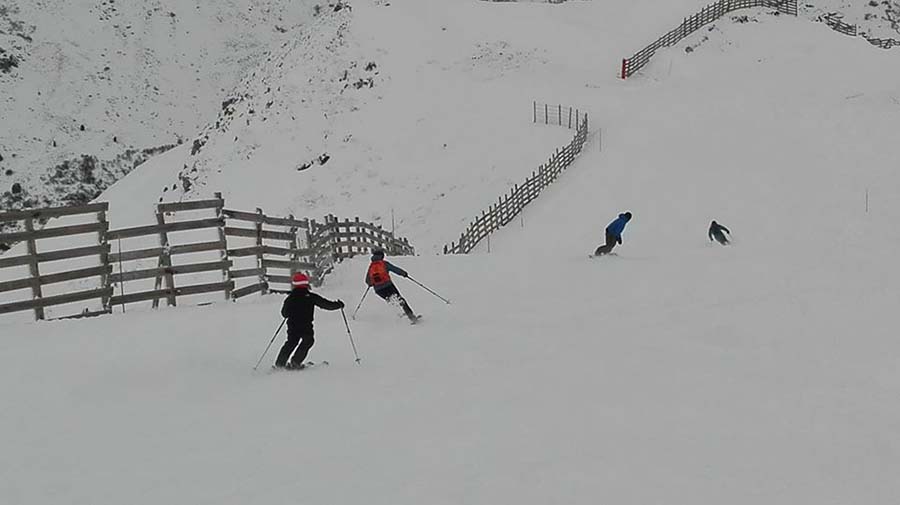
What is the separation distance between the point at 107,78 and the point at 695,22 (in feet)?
119

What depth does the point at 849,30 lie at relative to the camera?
151ft

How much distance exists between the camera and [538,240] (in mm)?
23547

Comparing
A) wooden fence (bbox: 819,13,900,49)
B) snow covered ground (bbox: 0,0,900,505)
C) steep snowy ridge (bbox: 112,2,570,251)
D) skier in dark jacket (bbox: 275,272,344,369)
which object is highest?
wooden fence (bbox: 819,13,900,49)

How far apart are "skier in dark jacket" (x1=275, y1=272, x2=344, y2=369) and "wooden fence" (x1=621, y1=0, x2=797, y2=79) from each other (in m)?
33.1

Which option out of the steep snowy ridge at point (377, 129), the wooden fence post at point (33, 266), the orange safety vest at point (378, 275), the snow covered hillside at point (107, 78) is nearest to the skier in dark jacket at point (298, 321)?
the orange safety vest at point (378, 275)

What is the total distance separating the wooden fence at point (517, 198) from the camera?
977 inches

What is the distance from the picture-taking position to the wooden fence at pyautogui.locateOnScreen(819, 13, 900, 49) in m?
42.9

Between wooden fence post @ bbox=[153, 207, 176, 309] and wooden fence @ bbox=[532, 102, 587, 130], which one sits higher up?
wooden fence @ bbox=[532, 102, 587, 130]

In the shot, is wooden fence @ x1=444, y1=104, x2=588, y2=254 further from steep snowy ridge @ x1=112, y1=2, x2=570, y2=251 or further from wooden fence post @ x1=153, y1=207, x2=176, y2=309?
wooden fence post @ x1=153, y1=207, x2=176, y2=309

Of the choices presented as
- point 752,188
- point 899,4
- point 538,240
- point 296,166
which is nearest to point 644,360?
point 538,240

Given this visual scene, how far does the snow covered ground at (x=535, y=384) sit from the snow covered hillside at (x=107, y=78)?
93.8ft

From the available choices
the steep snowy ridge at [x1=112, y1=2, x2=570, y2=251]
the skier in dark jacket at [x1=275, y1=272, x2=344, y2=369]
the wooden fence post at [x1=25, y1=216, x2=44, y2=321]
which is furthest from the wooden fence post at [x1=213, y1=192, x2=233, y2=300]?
the steep snowy ridge at [x1=112, y1=2, x2=570, y2=251]

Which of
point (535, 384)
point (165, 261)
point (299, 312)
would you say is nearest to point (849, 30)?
point (165, 261)

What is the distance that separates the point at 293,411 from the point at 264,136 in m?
32.6
